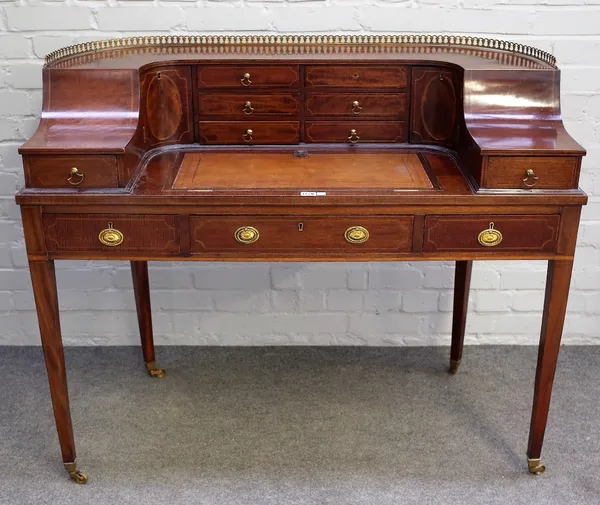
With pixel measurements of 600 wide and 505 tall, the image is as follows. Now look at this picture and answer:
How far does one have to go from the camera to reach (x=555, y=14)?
9.00ft

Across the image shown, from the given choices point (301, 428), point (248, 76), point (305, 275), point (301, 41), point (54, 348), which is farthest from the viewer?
point (305, 275)

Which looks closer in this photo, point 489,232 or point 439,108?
point 489,232

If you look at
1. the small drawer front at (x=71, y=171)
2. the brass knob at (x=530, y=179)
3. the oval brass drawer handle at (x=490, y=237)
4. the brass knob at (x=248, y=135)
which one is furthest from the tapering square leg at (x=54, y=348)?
the brass knob at (x=530, y=179)

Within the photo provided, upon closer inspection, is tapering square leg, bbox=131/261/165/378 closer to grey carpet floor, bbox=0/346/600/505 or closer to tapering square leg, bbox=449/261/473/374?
grey carpet floor, bbox=0/346/600/505

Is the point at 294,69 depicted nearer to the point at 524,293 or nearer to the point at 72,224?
the point at 72,224

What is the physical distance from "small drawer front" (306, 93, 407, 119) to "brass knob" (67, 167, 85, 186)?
72 cm

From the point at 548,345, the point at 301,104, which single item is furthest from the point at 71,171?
the point at 548,345

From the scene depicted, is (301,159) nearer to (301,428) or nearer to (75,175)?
(75,175)

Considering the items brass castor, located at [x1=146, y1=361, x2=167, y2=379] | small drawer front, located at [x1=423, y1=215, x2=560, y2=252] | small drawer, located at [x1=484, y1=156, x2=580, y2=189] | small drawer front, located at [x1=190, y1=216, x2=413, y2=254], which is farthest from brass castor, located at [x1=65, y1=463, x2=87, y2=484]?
small drawer, located at [x1=484, y1=156, x2=580, y2=189]

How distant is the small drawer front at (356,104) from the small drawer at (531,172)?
0.44m

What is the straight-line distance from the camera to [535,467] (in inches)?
98.6

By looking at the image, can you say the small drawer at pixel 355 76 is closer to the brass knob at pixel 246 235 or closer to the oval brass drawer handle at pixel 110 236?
the brass knob at pixel 246 235

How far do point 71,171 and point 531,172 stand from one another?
116 cm

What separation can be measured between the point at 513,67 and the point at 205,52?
2.96ft
